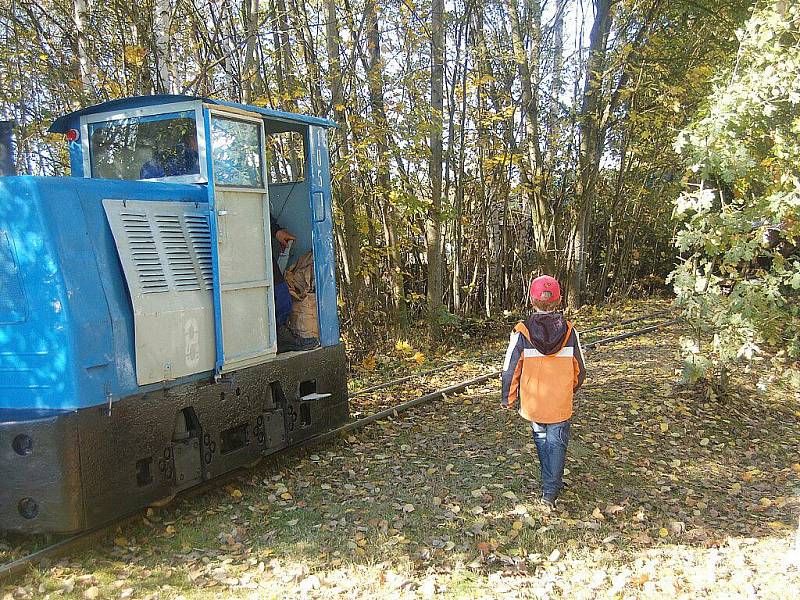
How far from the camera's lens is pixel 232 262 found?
614 centimetres

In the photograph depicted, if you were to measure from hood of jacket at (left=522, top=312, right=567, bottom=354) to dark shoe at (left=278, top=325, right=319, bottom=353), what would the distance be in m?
2.50

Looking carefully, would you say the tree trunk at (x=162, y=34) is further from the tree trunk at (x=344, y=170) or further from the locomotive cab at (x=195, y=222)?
the locomotive cab at (x=195, y=222)

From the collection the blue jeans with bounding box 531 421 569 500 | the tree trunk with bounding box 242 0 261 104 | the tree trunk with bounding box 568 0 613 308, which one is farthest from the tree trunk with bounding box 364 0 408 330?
the blue jeans with bounding box 531 421 569 500

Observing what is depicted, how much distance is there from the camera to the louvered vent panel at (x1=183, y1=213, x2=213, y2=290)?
5.88 meters

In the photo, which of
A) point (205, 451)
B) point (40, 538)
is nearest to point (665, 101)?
point (205, 451)

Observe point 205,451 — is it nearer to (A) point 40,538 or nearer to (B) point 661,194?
(A) point 40,538

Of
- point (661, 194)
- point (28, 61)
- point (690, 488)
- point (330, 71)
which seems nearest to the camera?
point (690, 488)

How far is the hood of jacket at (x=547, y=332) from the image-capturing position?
5.60 m

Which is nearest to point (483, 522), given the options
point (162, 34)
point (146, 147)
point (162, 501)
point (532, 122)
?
point (162, 501)

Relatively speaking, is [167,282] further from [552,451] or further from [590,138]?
[590,138]

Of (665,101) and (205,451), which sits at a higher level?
(665,101)

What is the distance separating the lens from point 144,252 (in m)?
5.45

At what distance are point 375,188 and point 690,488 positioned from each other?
7.89 m

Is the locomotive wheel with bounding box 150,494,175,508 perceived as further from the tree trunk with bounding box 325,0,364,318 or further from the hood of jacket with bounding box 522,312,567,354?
the tree trunk with bounding box 325,0,364,318
